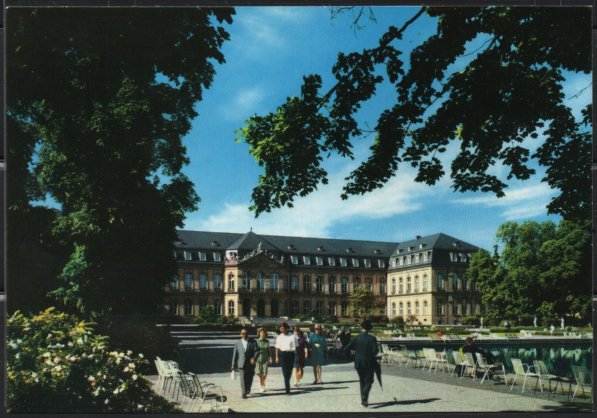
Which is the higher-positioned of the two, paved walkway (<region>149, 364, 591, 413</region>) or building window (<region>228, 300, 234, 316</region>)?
building window (<region>228, 300, 234, 316</region>)

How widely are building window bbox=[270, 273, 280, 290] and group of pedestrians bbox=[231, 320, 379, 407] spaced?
6.18 m

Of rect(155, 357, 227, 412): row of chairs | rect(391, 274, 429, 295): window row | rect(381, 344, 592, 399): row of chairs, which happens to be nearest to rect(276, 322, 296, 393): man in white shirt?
rect(155, 357, 227, 412): row of chairs

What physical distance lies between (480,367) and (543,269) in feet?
31.6

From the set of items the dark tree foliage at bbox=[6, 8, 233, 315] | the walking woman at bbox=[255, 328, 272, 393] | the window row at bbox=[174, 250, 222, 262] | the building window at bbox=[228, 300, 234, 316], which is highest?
the dark tree foliage at bbox=[6, 8, 233, 315]

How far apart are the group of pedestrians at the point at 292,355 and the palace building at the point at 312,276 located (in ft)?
6.92

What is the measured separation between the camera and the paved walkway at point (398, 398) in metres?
11.8

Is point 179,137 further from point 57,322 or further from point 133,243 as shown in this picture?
point 57,322

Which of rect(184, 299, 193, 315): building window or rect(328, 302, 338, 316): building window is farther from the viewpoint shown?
rect(328, 302, 338, 316): building window

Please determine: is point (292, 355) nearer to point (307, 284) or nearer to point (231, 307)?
point (231, 307)

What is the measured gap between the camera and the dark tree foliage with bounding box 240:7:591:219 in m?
12.2

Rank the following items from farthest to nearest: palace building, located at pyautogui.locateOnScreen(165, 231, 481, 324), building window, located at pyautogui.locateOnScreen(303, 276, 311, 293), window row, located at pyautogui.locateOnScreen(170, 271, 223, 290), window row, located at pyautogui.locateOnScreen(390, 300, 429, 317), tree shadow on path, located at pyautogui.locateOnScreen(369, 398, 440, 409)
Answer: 1. building window, located at pyautogui.locateOnScreen(303, 276, 311, 293)
2. window row, located at pyautogui.locateOnScreen(390, 300, 429, 317)
3. window row, located at pyautogui.locateOnScreen(170, 271, 223, 290)
4. palace building, located at pyautogui.locateOnScreen(165, 231, 481, 324)
5. tree shadow on path, located at pyautogui.locateOnScreen(369, 398, 440, 409)

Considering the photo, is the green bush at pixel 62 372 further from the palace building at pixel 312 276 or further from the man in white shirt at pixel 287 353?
the palace building at pixel 312 276

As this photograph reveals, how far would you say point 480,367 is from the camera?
609 inches

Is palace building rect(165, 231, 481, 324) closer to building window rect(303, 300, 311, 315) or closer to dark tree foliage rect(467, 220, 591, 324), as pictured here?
building window rect(303, 300, 311, 315)
